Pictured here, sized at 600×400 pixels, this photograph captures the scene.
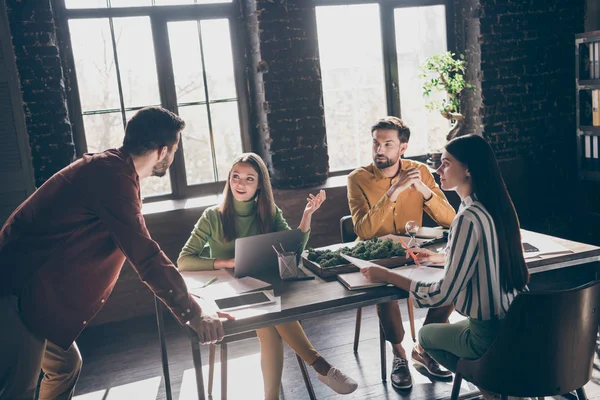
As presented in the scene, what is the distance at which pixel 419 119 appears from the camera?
5312 millimetres

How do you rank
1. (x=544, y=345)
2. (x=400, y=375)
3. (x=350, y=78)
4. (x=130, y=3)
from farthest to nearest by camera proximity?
(x=350, y=78)
(x=130, y=3)
(x=400, y=375)
(x=544, y=345)

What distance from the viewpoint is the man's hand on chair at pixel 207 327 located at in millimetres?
2064

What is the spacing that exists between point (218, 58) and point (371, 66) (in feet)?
4.53

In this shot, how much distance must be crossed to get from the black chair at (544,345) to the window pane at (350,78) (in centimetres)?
324

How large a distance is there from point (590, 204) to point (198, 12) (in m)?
3.79

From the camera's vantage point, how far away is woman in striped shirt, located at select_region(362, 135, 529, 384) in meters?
2.13

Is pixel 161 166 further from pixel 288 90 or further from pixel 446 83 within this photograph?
pixel 446 83

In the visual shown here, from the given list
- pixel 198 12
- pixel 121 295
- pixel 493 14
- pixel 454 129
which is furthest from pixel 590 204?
pixel 121 295

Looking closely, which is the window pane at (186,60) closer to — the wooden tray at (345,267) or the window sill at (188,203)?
the window sill at (188,203)

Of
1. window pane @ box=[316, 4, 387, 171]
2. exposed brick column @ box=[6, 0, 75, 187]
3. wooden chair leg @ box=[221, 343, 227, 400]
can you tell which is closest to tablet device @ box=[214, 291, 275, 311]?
wooden chair leg @ box=[221, 343, 227, 400]

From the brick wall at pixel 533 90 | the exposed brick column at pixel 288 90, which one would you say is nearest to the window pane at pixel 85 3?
the exposed brick column at pixel 288 90

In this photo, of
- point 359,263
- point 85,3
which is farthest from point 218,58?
point 359,263

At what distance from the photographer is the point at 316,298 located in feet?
7.58

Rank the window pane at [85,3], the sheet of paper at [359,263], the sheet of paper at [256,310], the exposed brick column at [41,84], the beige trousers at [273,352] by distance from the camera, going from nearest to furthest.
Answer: the sheet of paper at [256,310] → the sheet of paper at [359,263] → the beige trousers at [273,352] → the exposed brick column at [41,84] → the window pane at [85,3]
